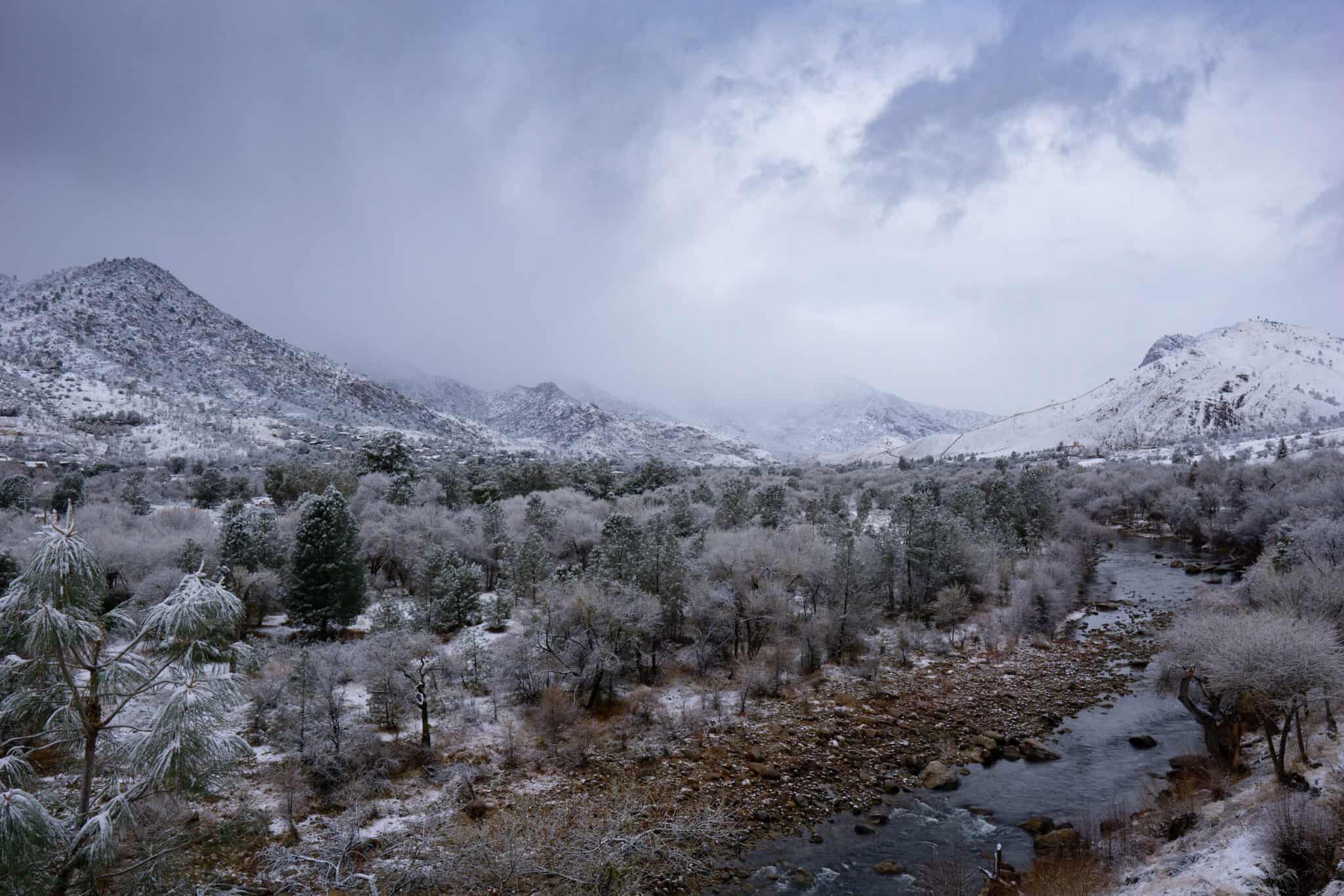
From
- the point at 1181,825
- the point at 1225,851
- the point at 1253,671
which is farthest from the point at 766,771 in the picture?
the point at 1253,671

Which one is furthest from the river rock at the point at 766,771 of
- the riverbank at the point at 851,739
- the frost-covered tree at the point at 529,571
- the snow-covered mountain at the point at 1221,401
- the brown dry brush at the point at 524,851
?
the snow-covered mountain at the point at 1221,401

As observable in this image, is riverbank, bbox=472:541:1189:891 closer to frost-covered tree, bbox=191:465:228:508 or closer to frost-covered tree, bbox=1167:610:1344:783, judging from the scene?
frost-covered tree, bbox=1167:610:1344:783

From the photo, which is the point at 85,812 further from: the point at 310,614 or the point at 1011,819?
the point at 310,614

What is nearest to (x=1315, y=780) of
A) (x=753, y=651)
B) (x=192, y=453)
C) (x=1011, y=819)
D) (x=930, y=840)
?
(x=1011, y=819)

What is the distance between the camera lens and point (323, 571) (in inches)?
1470

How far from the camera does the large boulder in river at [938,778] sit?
25422mm

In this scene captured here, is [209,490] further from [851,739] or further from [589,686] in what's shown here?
[851,739]

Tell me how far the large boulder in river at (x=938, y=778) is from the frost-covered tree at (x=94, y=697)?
2622 cm

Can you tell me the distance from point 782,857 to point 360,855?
554 inches

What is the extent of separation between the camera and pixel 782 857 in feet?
69.8

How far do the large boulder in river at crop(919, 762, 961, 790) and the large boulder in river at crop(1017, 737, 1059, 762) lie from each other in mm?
4283

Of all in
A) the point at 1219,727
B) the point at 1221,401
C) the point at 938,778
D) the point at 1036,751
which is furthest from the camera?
the point at 1221,401

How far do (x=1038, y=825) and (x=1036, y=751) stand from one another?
254 inches

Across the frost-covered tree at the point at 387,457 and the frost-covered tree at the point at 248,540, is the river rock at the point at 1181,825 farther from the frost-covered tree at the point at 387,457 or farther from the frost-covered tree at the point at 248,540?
the frost-covered tree at the point at 387,457
